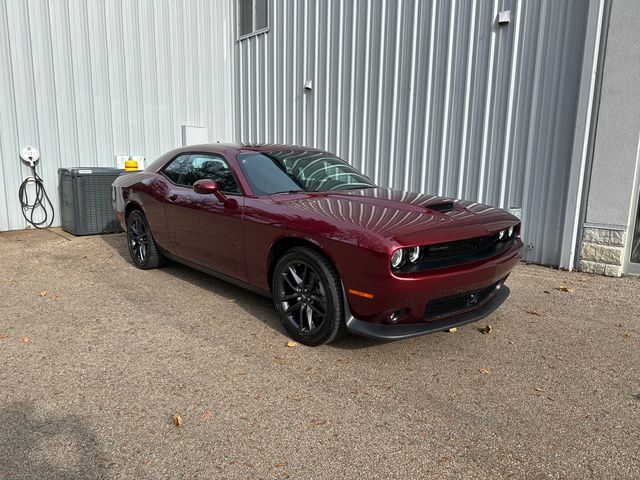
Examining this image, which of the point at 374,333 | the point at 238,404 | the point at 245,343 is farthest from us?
the point at 245,343

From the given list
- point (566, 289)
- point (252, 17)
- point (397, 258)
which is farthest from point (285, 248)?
point (252, 17)

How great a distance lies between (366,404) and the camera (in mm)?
2779

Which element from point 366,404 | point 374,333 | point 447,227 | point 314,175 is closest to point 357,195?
point 314,175

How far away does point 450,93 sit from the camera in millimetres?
6809

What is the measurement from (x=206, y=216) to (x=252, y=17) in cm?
752

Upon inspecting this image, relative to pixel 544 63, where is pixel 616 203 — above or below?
below

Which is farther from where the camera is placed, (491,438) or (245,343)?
(245,343)

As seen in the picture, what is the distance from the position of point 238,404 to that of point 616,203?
4.97 meters

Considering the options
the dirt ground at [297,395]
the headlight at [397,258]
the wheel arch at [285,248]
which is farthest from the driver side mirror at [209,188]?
the headlight at [397,258]

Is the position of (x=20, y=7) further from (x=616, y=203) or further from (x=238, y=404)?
(x=616, y=203)

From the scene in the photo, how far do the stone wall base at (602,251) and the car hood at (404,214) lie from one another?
8.44 ft

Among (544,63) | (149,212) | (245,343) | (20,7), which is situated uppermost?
(20,7)

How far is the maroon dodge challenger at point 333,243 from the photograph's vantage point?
3041 millimetres

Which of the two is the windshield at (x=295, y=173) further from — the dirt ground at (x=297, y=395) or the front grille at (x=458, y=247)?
the front grille at (x=458, y=247)
